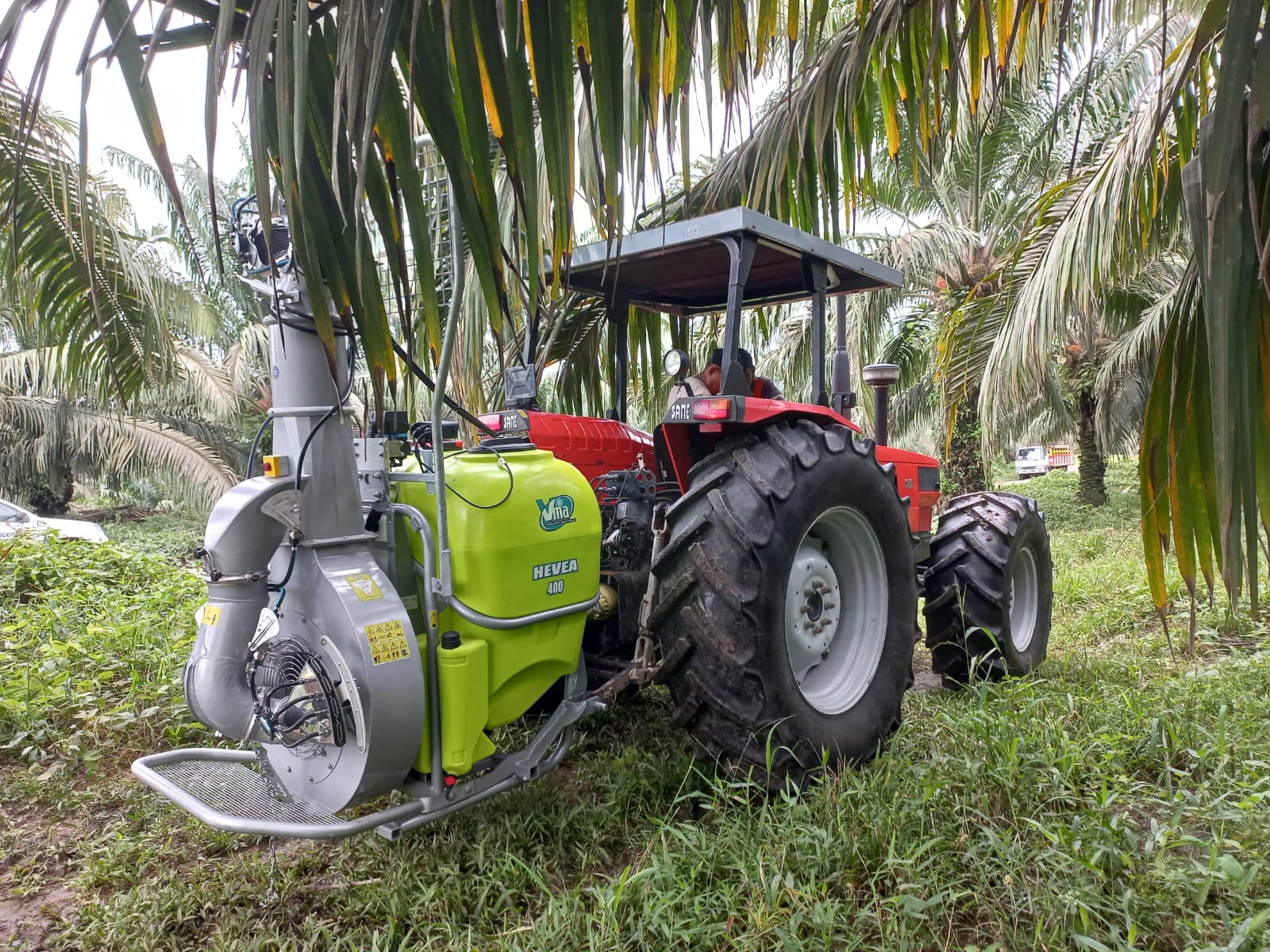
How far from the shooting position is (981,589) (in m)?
4.09

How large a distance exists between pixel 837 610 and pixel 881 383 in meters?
1.73

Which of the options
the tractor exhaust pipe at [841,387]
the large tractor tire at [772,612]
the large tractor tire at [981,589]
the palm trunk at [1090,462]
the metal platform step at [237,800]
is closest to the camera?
the metal platform step at [237,800]

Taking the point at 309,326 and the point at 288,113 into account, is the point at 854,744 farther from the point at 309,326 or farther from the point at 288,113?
the point at 288,113

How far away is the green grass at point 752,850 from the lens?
82.2 inches

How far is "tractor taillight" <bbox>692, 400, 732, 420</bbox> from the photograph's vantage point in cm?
281

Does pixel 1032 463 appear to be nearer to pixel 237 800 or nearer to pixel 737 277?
pixel 737 277

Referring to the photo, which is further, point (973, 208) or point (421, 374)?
point (973, 208)

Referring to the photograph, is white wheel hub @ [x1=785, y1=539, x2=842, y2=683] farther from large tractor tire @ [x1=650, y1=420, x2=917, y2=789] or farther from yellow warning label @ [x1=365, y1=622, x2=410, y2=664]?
yellow warning label @ [x1=365, y1=622, x2=410, y2=664]

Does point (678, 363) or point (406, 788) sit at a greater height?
point (678, 363)

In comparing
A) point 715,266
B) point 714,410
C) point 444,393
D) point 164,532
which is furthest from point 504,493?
point 164,532

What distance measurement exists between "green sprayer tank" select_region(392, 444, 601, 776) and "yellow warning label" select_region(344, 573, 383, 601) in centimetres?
23

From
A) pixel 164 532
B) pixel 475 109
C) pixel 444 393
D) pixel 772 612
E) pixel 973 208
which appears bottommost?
pixel 164 532

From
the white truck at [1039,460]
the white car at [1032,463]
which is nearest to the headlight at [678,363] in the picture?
the white truck at [1039,460]

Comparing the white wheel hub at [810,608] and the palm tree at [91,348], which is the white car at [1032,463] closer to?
the palm tree at [91,348]
